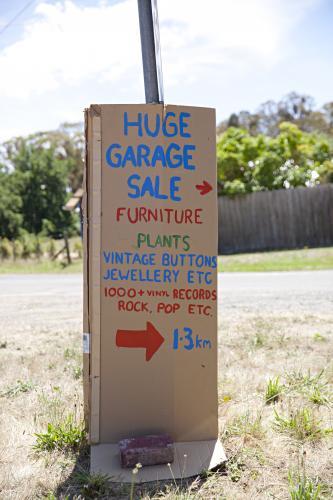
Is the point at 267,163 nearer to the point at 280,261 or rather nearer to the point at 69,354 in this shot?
the point at 280,261

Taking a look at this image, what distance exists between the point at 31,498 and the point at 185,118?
2109 mm

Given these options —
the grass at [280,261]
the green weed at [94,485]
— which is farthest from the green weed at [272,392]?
the grass at [280,261]

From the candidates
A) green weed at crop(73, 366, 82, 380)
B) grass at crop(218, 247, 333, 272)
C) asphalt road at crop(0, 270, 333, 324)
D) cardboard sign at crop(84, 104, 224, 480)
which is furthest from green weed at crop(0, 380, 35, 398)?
grass at crop(218, 247, 333, 272)

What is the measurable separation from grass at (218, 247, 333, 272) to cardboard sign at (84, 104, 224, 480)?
33.3 ft

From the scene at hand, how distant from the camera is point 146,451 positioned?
2.87m

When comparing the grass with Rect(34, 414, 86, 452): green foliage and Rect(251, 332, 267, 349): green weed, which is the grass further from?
Rect(34, 414, 86, 452): green foliage

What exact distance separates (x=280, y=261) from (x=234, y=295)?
6.36 metres

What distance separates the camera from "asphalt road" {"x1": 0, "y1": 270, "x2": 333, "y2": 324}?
7.43 meters

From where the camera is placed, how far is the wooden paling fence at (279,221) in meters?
18.9

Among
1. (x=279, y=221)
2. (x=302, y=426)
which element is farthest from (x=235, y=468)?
(x=279, y=221)

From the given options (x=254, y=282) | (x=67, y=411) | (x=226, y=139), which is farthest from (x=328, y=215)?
(x=67, y=411)

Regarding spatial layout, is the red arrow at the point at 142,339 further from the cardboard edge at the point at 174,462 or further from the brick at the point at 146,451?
the cardboard edge at the point at 174,462

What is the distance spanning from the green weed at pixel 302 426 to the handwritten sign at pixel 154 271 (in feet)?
1.45

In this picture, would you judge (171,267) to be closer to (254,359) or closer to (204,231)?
(204,231)
